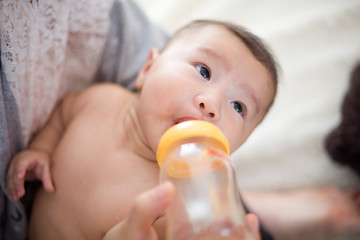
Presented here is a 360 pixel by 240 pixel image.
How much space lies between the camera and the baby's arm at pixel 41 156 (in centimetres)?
94

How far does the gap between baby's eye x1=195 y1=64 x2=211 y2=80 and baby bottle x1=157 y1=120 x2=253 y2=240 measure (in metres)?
0.21

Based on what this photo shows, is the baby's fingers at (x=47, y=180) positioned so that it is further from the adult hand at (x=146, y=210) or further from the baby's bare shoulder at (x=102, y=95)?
the adult hand at (x=146, y=210)

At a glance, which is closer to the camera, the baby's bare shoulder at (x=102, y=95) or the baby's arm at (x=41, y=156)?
the baby's arm at (x=41, y=156)

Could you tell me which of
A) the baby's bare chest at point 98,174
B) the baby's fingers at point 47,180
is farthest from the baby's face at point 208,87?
the baby's fingers at point 47,180

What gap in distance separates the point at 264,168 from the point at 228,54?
2.12 ft

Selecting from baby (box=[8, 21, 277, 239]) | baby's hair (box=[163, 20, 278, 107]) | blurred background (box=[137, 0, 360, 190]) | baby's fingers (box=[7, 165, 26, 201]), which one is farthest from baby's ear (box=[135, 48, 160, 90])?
blurred background (box=[137, 0, 360, 190])

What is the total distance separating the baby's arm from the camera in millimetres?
940

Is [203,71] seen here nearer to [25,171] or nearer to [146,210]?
[146,210]

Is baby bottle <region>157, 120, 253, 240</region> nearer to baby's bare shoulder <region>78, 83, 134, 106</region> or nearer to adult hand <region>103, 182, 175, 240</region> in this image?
adult hand <region>103, 182, 175, 240</region>

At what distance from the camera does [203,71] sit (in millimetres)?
907

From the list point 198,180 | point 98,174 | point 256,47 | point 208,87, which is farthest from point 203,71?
point 98,174

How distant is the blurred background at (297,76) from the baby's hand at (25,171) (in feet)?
2.39

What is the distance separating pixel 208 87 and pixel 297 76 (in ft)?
2.55

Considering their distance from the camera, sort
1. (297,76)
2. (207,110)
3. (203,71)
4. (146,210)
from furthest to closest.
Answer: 1. (297,76)
2. (203,71)
3. (207,110)
4. (146,210)
